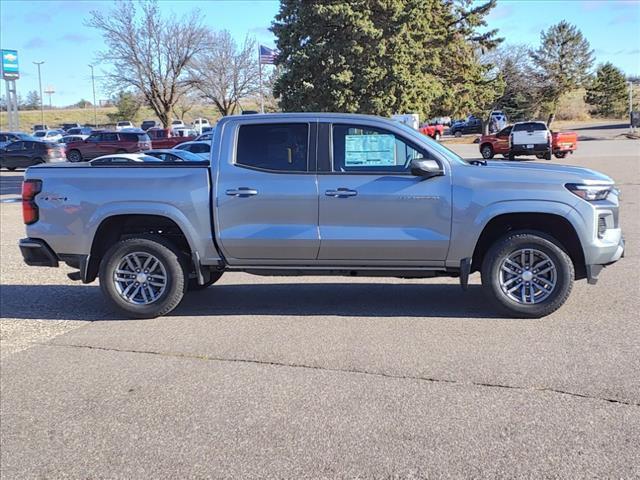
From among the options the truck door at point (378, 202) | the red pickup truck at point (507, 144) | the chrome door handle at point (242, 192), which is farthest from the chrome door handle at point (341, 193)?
the red pickup truck at point (507, 144)

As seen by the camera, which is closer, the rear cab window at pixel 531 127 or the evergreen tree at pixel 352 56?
the evergreen tree at pixel 352 56

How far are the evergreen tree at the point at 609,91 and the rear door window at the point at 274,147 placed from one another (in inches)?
2786

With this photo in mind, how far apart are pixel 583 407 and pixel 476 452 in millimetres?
971

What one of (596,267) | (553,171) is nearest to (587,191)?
(553,171)

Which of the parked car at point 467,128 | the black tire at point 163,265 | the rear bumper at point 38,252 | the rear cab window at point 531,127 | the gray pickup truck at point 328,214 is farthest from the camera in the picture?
the parked car at point 467,128

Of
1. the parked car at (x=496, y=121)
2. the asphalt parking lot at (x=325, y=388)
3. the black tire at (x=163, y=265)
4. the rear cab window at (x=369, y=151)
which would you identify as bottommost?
the asphalt parking lot at (x=325, y=388)

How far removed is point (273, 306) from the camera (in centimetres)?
677

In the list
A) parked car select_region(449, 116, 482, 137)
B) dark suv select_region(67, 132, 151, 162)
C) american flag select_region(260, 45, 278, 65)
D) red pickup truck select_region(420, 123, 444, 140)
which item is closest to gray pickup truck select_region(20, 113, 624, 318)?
dark suv select_region(67, 132, 151, 162)

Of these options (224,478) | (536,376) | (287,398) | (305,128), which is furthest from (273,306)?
(224,478)

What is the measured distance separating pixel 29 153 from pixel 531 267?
31137mm

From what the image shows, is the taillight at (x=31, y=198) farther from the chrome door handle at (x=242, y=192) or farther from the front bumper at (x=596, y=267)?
the front bumper at (x=596, y=267)

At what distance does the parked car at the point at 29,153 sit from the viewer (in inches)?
1249

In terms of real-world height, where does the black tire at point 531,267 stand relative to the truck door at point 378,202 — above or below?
below

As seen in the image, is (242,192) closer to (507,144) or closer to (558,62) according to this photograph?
(507,144)
